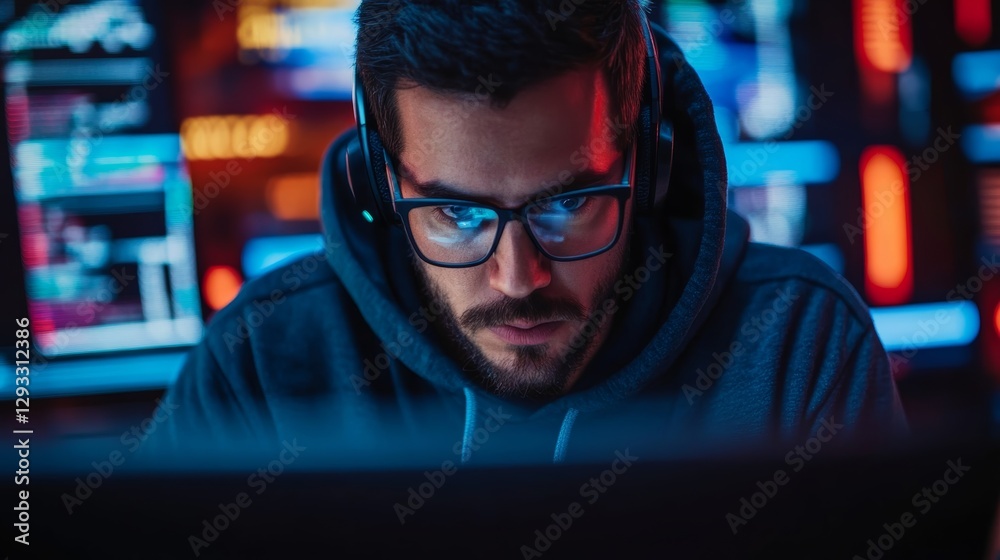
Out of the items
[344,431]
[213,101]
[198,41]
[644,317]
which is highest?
[198,41]

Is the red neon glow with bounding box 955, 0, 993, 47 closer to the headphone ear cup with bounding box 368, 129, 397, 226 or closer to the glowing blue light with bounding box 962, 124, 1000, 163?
the glowing blue light with bounding box 962, 124, 1000, 163

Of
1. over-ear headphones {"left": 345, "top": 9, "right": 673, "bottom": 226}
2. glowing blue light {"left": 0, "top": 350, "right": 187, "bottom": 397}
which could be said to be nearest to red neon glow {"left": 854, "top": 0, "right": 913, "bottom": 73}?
over-ear headphones {"left": 345, "top": 9, "right": 673, "bottom": 226}

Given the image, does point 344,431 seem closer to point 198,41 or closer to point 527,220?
point 527,220

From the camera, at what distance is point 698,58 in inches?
64.0

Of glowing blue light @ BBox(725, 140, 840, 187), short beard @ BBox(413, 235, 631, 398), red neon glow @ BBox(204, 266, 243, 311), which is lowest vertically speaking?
red neon glow @ BBox(204, 266, 243, 311)

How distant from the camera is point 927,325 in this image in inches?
68.1

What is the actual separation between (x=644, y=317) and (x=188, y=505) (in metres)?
0.62

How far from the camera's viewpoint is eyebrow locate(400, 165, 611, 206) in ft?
2.35

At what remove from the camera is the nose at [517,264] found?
2.39 ft

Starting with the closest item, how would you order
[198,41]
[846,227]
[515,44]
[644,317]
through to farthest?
[515,44], [644,317], [198,41], [846,227]

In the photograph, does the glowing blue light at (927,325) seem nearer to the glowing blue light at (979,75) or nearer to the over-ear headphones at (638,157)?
the glowing blue light at (979,75)

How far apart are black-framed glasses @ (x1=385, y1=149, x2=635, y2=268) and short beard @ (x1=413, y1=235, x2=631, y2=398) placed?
6cm

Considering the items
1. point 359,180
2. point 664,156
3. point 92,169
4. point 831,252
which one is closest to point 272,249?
point 92,169

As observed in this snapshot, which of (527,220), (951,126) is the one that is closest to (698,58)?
(951,126)
